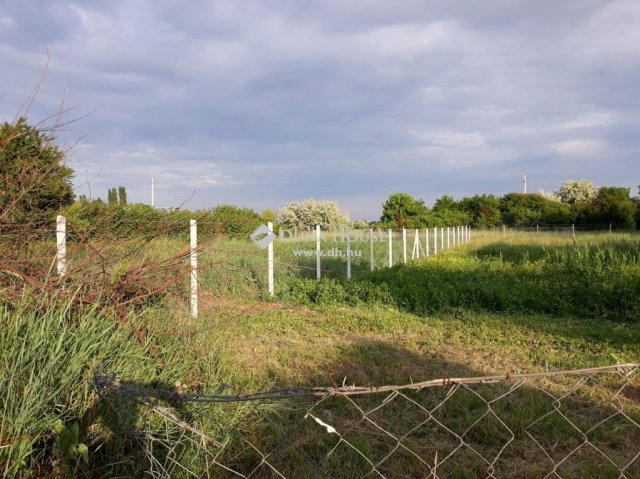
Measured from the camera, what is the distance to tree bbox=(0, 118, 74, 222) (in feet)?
10.6

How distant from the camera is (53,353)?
2.25 metres

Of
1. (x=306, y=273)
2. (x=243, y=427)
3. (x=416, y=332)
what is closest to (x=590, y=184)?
(x=306, y=273)

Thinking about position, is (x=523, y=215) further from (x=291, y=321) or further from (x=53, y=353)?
(x=53, y=353)

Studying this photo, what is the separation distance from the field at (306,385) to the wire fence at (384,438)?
12mm

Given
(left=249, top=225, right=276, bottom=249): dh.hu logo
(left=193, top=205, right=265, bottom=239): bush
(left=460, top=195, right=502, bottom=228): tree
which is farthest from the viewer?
(left=460, top=195, right=502, bottom=228): tree

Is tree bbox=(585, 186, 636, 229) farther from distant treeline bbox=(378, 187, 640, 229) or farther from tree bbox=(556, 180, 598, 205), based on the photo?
tree bbox=(556, 180, 598, 205)

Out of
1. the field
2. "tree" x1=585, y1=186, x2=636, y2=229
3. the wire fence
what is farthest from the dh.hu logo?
"tree" x1=585, y1=186, x2=636, y2=229

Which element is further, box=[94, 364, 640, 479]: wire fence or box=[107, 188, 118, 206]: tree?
box=[107, 188, 118, 206]: tree

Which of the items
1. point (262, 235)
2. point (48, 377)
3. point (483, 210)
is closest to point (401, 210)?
point (483, 210)

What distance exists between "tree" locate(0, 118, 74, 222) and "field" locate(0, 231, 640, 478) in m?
0.83

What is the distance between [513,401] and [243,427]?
6.76 ft

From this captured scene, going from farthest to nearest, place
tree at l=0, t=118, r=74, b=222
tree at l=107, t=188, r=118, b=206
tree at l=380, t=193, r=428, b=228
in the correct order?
1. tree at l=380, t=193, r=428, b=228
2. tree at l=107, t=188, r=118, b=206
3. tree at l=0, t=118, r=74, b=222

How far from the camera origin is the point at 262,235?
9.00m

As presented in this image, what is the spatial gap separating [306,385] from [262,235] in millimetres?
5235
